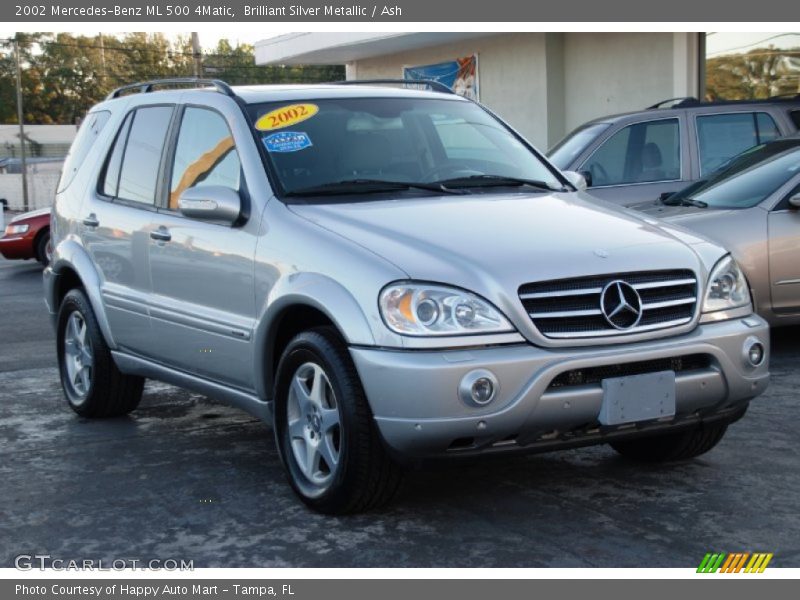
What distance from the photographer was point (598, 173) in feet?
37.6

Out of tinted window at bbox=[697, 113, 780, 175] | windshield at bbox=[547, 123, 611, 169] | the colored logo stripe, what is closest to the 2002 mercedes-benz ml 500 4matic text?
the colored logo stripe

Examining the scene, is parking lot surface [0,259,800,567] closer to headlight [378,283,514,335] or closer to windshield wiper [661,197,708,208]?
headlight [378,283,514,335]

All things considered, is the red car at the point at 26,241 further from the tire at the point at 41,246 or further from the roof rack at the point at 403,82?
the roof rack at the point at 403,82

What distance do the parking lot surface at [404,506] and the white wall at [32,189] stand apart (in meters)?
36.2

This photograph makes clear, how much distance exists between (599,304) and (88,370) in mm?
3629

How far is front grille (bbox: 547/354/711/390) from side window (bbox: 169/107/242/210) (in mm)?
1914

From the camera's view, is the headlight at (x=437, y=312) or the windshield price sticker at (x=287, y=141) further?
the windshield price sticker at (x=287, y=141)

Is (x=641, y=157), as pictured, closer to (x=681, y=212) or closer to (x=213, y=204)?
(x=681, y=212)


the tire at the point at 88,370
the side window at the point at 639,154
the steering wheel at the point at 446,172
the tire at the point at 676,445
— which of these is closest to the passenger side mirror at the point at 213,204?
the steering wheel at the point at 446,172

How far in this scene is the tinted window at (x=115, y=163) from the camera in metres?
7.15

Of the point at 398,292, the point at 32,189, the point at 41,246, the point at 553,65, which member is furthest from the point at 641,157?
the point at 32,189

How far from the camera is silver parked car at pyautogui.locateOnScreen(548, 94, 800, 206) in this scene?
36.9ft

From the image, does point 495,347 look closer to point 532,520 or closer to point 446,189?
point 532,520

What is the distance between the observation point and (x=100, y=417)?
746cm
